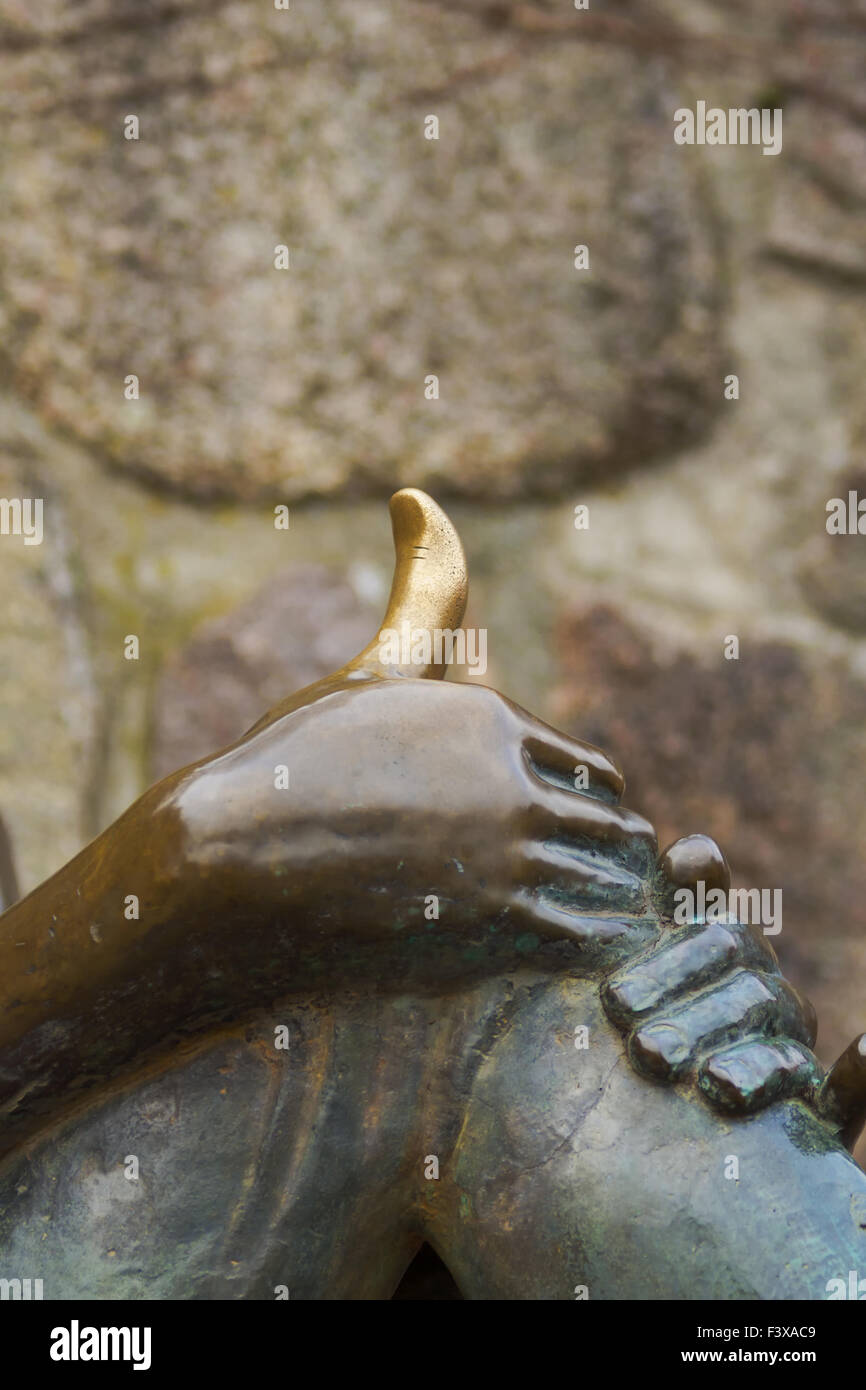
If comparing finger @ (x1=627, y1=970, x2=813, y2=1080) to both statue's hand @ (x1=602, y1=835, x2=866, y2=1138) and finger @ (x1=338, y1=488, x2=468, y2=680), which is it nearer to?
statue's hand @ (x1=602, y1=835, x2=866, y2=1138)

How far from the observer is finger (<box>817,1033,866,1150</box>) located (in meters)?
0.56

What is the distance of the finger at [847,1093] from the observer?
1.85ft

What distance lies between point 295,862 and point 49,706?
2.20ft

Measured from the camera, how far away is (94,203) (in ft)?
3.79

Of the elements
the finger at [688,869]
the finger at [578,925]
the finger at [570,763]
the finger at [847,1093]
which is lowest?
the finger at [847,1093]

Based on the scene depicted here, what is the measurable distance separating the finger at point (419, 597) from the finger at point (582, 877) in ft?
0.33

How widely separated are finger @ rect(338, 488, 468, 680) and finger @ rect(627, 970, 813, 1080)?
183 millimetres

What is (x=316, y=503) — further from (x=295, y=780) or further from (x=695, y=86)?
(x=295, y=780)

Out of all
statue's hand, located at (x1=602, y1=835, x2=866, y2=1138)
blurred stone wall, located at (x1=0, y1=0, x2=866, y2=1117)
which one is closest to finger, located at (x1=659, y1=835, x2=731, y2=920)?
statue's hand, located at (x1=602, y1=835, x2=866, y2=1138)

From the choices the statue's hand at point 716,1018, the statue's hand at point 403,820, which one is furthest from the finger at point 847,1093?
the statue's hand at point 403,820

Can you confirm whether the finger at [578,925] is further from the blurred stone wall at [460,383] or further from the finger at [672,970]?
the blurred stone wall at [460,383]

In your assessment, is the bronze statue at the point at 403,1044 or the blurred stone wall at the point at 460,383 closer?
the bronze statue at the point at 403,1044

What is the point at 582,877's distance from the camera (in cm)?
59

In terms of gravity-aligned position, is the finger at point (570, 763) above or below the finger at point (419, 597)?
below
